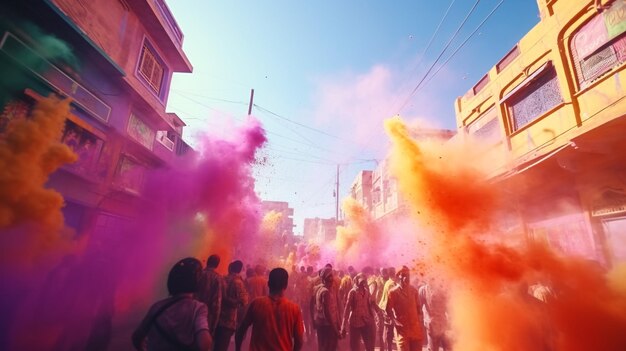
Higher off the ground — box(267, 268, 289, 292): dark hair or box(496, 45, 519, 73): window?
box(496, 45, 519, 73): window

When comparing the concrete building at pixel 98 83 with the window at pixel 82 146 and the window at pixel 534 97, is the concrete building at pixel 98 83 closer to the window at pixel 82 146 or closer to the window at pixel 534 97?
the window at pixel 82 146

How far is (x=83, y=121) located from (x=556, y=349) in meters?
12.6

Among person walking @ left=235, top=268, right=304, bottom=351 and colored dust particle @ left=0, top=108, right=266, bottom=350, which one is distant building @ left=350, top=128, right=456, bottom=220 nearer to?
colored dust particle @ left=0, top=108, right=266, bottom=350

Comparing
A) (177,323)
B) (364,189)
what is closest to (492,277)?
(177,323)

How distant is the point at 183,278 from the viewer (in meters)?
2.78

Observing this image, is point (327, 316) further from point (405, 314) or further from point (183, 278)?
point (183, 278)

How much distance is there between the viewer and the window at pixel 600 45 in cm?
739

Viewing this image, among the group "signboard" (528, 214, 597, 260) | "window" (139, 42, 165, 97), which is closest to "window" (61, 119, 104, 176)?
"window" (139, 42, 165, 97)

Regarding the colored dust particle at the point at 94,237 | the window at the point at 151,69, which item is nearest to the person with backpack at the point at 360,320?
the colored dust particle at the point at 94,237

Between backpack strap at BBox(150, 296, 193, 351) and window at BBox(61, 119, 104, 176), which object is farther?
window at BBox(61, 119, 104, 176)

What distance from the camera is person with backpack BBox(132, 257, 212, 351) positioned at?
254cm

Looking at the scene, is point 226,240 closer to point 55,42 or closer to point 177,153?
point 177,153

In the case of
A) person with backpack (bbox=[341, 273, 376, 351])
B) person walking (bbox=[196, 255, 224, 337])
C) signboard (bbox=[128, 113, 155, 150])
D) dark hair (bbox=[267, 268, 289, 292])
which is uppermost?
signboard (bbox=[128, 113, 155, 150])

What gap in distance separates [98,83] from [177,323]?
8734mm
